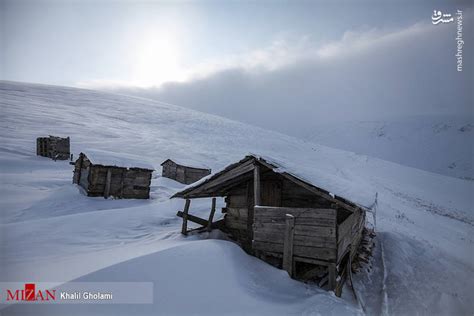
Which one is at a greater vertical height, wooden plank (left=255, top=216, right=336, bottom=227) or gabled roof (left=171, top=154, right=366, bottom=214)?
gabled roof (left=171, top=154, right=366, bottom=214)

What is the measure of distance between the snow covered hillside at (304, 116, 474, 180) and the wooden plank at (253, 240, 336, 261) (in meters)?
70.8

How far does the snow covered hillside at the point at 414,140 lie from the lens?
237 ft

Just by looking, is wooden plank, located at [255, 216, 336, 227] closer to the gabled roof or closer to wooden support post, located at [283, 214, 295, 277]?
wooden support post, located at [283, 214, 295, 277]

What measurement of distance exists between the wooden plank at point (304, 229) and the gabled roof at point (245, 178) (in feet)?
2.93

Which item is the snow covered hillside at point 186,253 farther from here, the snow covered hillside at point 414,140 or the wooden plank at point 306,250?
the snow covered hillside at point 414,140

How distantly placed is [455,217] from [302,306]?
25727 mm

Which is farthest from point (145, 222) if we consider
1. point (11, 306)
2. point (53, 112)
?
point (53, 112)

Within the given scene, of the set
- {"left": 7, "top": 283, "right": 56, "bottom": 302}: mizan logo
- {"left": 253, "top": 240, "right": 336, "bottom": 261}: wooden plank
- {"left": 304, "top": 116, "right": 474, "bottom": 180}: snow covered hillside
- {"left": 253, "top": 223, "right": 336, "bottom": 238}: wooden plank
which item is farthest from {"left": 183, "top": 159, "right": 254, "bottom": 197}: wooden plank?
{"left": 304, "top": 116, "right": 474, "bottom": 180}: snow covered hillside

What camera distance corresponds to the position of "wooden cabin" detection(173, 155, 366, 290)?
7910 mm

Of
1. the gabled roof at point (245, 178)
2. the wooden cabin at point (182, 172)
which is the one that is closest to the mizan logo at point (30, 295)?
the gabled roof at point (245, 178)

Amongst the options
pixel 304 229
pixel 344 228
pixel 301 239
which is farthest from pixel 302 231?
pixel 344 228

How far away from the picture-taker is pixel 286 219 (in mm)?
8430

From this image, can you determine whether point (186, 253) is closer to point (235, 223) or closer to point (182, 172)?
point (235, 223)

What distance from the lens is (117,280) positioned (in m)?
5.96
